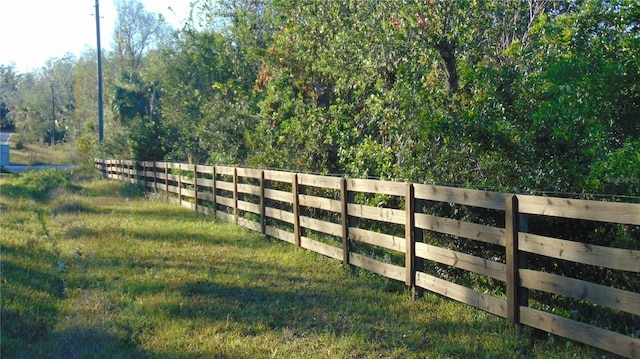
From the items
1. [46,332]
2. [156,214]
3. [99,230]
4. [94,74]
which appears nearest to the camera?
[46,332]

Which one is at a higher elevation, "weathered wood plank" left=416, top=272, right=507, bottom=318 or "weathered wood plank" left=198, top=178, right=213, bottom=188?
"weathered wood plank" left=198, top=178, right=213, bottom=188

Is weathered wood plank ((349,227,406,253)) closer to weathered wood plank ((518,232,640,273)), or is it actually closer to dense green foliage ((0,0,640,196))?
dense green foliage ((0,0,640,196))

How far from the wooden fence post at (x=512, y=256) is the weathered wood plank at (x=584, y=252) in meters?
0.07

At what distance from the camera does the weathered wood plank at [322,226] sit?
28.9ft

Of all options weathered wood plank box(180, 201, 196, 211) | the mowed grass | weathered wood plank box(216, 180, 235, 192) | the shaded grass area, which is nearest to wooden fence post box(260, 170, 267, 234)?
the mowed grass

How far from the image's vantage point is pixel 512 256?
5.52m

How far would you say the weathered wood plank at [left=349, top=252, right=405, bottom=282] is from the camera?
24.1 feet

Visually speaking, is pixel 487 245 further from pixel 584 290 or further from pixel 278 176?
pixel 278 176

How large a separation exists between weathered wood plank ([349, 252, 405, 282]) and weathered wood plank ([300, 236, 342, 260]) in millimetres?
373

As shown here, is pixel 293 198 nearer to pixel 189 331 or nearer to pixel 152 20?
pixel 189 331

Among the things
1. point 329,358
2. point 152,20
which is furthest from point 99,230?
point 152,20

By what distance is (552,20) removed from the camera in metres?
8.37

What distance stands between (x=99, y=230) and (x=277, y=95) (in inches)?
181

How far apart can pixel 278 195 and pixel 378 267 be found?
3.43 meters
